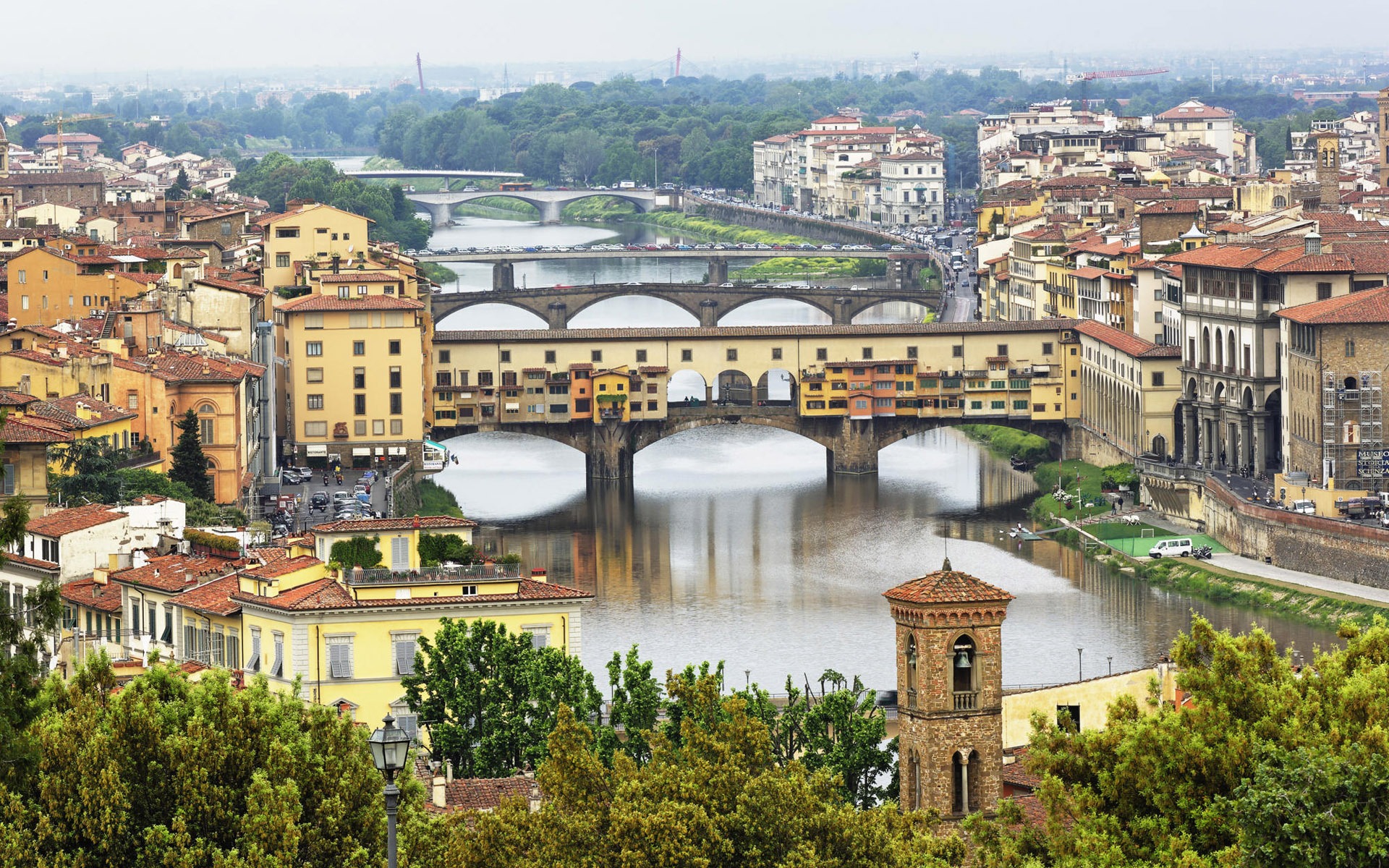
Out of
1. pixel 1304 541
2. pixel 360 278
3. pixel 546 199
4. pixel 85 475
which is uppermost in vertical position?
pixel 360 278

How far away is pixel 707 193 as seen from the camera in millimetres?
149125

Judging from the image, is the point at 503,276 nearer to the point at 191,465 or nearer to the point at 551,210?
the point at 551,210

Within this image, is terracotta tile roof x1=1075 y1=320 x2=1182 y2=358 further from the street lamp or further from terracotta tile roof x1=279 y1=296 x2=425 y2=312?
the street lamp

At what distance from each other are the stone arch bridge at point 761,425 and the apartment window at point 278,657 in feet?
117

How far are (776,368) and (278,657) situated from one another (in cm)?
3863

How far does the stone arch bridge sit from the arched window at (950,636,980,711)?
4031cm

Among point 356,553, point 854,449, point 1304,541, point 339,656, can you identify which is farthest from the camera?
point 854,449

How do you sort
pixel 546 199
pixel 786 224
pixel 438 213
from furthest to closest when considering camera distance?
pixel 546 199
pixel 438 213
pixel 786 224

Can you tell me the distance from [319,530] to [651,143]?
133400 mm

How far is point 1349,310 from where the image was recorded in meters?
52.2

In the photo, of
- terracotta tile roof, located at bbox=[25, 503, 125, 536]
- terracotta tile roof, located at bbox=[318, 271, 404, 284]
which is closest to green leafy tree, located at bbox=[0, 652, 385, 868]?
terracotta tile roof, located at bbox=[25, 503, 125, 536]

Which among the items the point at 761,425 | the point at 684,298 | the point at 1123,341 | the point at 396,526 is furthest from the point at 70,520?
the point at 684,298

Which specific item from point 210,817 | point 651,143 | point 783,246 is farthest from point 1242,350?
point 651,143

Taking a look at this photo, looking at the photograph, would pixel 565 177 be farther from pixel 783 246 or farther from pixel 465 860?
pixel 465 860
